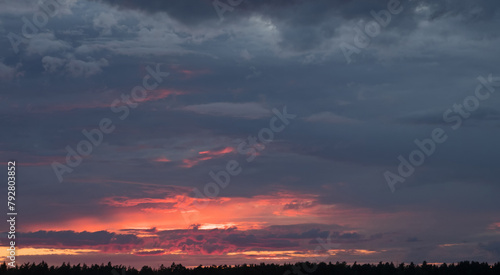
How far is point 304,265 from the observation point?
66.6 m

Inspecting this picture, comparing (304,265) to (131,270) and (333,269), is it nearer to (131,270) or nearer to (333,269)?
(333,269)

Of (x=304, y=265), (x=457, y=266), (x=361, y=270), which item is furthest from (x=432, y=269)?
(x=304, y=265)

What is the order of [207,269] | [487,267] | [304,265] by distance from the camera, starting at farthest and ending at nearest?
[207,269] → [304,265] → [487,267]

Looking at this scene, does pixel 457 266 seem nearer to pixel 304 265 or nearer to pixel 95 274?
pixel 304 265

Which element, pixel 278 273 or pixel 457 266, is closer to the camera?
A: pixel 457 266

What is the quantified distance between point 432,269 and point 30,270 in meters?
45.1

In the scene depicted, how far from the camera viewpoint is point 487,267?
6222cm

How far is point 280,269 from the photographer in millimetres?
68562

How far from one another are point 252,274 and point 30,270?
2594 cm

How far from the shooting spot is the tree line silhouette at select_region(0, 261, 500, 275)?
6309cm

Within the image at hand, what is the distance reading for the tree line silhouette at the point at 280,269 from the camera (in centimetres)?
6309

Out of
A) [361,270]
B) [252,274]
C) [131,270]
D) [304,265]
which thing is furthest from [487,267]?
[131,270]

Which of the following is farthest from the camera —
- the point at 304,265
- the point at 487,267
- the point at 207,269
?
the point at 207,269

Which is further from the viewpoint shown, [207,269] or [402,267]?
[207,269]
